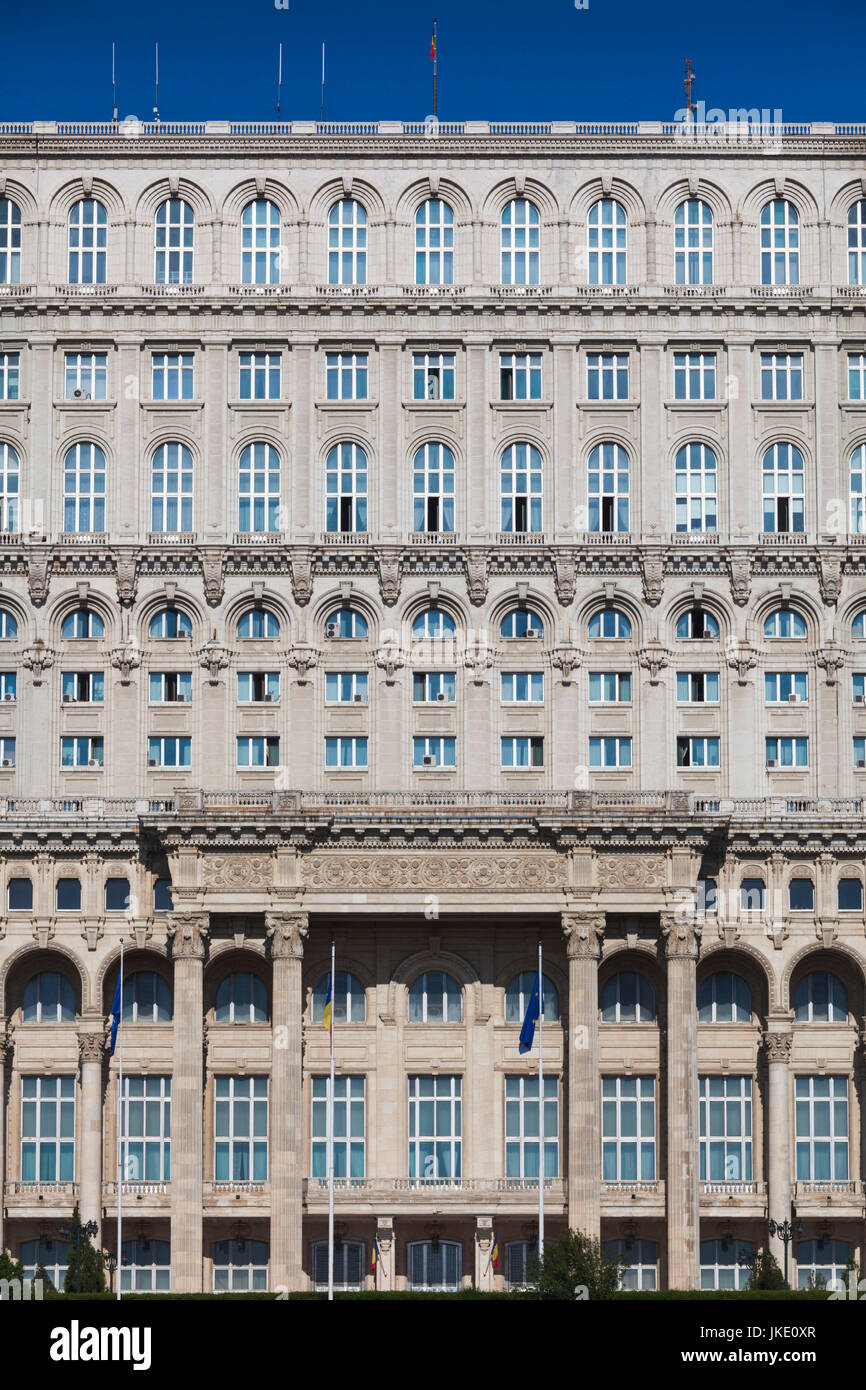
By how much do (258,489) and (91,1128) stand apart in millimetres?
30312

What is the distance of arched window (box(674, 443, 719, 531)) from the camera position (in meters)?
131

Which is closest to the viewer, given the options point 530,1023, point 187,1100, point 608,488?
point 530,1023

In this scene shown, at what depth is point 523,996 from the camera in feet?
408

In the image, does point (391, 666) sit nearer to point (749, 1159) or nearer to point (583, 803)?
point (583, 803)

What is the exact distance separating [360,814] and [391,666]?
33.0 feet

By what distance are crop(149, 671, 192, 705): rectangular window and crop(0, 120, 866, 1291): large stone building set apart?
0.75 ft

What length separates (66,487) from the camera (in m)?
131

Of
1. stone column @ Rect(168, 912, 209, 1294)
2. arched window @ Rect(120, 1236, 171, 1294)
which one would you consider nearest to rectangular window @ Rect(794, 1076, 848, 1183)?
stone column @ Rect(168, 912, 209, 1294)

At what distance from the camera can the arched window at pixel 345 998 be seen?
124250mm

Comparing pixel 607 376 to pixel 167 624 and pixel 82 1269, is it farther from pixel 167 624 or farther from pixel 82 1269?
pixel 82 1269

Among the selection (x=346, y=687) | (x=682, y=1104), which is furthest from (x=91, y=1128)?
(x=682, y=1104)

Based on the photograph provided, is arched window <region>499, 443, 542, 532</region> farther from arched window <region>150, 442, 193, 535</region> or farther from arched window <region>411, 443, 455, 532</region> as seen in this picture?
arched window <region>150, 442, 193, 535</region>
